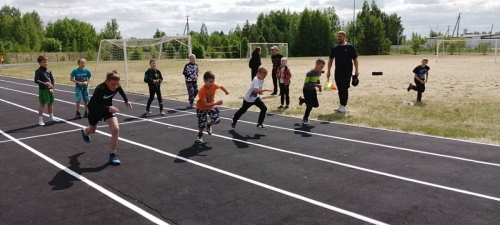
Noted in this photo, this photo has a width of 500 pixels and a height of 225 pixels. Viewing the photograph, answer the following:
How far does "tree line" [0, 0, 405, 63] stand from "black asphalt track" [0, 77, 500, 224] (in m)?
59.3

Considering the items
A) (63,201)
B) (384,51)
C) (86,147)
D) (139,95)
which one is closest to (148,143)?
(86,147)

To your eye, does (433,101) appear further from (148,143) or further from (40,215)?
(40,215)

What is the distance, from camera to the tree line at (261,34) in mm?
83231

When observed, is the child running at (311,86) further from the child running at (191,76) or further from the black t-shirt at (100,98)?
the black t-shirt at (100,98)

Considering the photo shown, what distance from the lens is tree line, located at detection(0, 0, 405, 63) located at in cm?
8323

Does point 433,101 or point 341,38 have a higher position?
point 341,38

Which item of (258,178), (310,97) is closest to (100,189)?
(258,178)

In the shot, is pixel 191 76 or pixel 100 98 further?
pixel 191 76

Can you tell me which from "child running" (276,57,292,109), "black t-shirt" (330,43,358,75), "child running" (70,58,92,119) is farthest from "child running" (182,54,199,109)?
"black t-shirt" (330,43,358,75)

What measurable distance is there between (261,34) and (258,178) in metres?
89.7

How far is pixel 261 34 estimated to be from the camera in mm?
93812

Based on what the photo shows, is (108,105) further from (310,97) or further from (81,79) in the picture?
(81,79)

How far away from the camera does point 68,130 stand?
32.1 feet

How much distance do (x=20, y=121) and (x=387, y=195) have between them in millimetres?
9830
